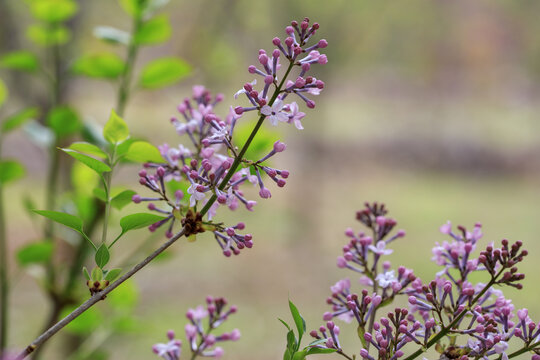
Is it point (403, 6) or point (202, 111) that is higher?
point (403, 6)

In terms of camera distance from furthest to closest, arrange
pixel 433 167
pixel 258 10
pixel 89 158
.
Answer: pixel 433 167
pixel 258 10
pixel 89 158

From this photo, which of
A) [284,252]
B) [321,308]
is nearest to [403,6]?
[284,252]

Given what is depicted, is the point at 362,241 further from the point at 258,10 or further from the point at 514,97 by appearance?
the point at 514,97

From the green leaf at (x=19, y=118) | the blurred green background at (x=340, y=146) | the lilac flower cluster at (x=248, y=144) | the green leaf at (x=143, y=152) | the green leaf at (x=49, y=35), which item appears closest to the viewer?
the lilac flower cluster at (x=248, y=144)

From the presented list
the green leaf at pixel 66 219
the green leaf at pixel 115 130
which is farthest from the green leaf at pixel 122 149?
the green leaf at pixel 66 219

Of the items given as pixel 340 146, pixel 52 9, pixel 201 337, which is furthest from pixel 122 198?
pixel 340 146

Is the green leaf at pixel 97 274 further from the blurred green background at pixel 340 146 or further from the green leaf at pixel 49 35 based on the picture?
the green leaf at pixel 49 35

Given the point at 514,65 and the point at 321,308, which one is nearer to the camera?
the point at 321,308

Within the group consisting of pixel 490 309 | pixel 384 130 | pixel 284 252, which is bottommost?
pixel 490 309
